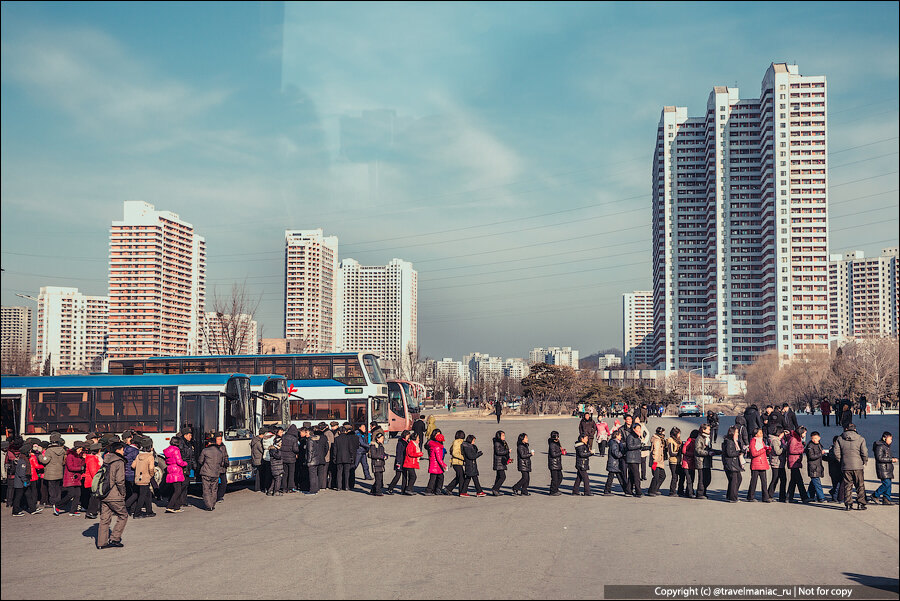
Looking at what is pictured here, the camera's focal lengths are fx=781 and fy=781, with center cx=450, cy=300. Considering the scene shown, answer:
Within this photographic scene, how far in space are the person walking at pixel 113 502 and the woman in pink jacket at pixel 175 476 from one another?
4.19m

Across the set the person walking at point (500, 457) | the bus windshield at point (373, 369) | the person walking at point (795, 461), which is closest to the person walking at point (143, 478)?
the person walking at point (500, 457)

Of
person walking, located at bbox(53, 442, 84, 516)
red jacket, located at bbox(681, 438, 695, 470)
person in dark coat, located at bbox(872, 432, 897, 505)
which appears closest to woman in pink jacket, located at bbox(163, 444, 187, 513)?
person walking, located at bbox(53, 442, 84, 516)

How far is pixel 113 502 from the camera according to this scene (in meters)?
10.9

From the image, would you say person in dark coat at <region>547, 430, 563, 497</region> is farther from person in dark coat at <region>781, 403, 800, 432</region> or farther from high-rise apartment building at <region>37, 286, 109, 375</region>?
high-rise apartment building at <region>37, 286, 109, 375</region>

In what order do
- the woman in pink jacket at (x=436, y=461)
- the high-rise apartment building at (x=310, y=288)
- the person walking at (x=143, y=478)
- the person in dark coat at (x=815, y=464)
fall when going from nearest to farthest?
the person walking at (x=143, y=478), the person in dark coat at (x=815, y=464), the woman in pink jacket at (x=436, y=461), the high-rise apartment building at (x=310, y=288)

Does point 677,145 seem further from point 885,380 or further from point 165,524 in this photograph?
point 165,524

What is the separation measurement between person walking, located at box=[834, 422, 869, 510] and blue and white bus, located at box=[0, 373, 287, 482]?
1326 cm

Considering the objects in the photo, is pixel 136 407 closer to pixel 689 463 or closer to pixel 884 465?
pixel 689 463

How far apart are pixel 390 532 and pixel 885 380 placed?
Result: 66.3 m

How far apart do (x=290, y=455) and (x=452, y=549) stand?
8132mm

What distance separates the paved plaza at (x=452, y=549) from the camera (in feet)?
28.3

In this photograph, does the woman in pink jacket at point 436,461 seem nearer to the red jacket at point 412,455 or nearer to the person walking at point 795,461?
the red jacket at point 412,455

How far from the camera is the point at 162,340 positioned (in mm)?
119875

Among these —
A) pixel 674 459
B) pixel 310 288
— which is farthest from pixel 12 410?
pixel 310 288
